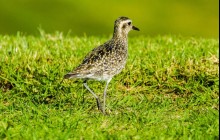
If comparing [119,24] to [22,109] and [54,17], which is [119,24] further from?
[54,17]

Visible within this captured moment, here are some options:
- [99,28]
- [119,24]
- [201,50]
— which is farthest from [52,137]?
[99,28]

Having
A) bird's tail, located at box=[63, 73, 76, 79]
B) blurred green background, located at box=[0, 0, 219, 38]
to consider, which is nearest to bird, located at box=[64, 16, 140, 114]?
bird's tail, located at box=[63, 73, 76, 79]

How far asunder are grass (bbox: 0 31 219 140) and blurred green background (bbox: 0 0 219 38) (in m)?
15.1

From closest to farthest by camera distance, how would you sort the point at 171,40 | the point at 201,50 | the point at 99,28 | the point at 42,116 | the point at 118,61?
the point at 42,116
the point at 118,61
the point at 201,50
the point at 171,40
the point at 99,28

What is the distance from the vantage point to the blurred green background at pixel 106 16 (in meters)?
31.8

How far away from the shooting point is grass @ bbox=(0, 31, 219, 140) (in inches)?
440

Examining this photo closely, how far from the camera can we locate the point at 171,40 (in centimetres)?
1794

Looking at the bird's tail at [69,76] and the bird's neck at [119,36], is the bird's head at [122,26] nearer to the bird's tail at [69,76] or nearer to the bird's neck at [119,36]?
the bird's neck at [119,36]

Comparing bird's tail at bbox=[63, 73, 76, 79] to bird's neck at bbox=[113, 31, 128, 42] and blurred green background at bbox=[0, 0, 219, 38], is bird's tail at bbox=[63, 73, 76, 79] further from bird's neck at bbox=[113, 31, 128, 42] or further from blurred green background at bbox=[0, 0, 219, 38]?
blurred green background at bbox=[0, 0, 219, 38]

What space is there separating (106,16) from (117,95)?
781 inches

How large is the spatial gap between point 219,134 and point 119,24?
3496 millimetres

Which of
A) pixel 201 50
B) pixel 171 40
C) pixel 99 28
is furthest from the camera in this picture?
pixel 99 28

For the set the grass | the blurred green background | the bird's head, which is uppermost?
the blurred green background

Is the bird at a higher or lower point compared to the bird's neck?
lower
